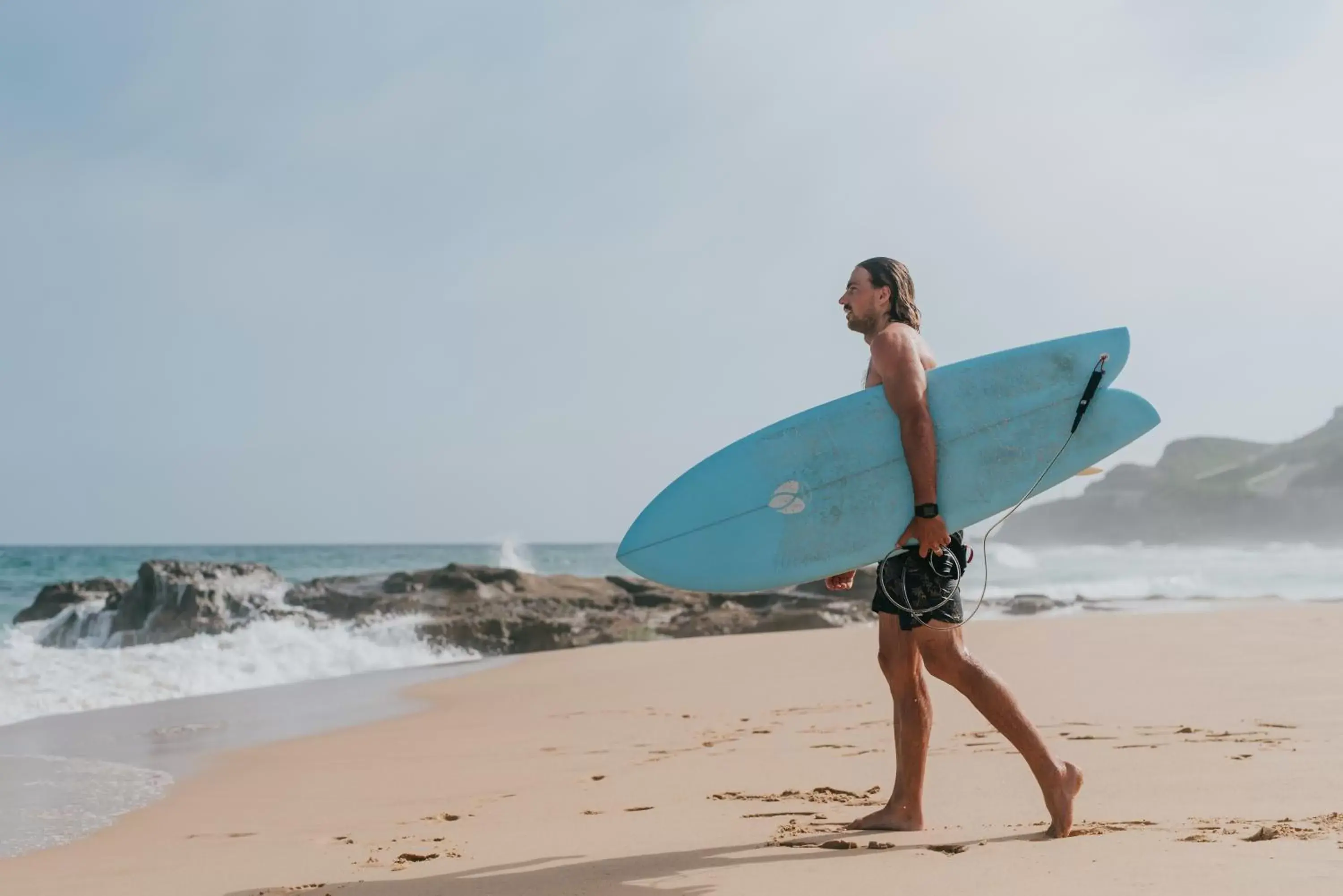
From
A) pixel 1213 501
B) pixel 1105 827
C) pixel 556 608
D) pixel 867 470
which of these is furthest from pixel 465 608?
pixel 1213 501

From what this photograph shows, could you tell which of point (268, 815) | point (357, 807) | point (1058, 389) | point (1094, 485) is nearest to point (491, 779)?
point (357, 807)

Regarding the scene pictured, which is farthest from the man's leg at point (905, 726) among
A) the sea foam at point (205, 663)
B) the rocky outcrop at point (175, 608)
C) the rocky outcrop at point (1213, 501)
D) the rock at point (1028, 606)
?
the rocky outcrop at point (1213, 501)

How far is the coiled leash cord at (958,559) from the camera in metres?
2.97

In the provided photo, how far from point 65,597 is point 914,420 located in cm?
1714

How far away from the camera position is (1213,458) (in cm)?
8262

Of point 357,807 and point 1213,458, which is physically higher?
point 1213,458

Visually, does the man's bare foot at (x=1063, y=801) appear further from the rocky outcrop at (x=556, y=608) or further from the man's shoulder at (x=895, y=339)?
the rocky outcrop at (x=556, y=608)

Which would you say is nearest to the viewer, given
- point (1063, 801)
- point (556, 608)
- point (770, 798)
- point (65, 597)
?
point (1063, 801)

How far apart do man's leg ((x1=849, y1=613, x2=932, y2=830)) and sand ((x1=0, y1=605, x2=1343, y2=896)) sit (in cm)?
8

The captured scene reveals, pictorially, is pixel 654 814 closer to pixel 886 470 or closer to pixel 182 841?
pixel 886 470

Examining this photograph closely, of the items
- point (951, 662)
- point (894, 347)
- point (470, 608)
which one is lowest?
point (470, 608)

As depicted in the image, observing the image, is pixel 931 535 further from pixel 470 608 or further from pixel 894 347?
pixel 470 608

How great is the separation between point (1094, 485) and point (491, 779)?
87.7 metres

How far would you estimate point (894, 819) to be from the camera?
3076 mm
